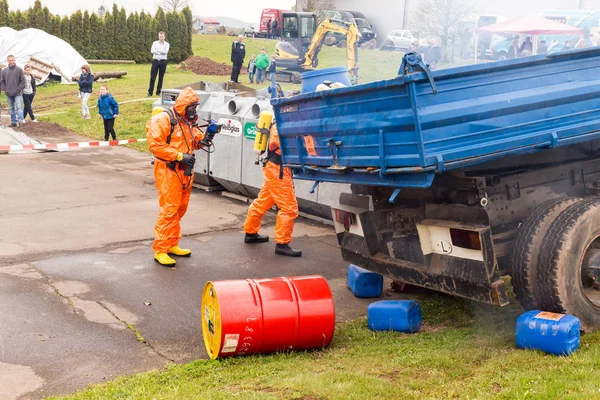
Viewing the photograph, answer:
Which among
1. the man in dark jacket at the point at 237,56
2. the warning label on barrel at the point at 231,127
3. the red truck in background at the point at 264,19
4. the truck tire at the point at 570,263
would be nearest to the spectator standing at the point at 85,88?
the man in dark jacket at the point at 237,56

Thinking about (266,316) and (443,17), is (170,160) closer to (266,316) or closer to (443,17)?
(266,316)

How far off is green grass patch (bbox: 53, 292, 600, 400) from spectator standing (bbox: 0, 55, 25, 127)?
1587 cm

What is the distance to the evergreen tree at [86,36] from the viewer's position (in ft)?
129

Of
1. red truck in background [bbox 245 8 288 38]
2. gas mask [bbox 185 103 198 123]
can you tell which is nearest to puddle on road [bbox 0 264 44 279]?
gas mask [bbox 185 103 198 123]

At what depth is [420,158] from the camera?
4867mm

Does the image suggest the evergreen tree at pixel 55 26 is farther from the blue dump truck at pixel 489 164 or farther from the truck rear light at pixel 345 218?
the blue dump truck at pixel 489 164

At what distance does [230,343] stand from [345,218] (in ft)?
5.73

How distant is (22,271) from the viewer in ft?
25.2

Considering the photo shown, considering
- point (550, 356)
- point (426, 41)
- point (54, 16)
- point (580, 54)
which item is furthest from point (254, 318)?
point (54, 16)

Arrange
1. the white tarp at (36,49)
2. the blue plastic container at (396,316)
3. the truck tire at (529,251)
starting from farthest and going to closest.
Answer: the white tarp at (36,49)
the blue plastic container at (396,316)
the truck tire at (529,251)

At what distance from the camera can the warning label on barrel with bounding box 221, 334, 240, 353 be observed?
5188 millimetres

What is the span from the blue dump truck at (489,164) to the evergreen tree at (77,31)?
35.7 meters

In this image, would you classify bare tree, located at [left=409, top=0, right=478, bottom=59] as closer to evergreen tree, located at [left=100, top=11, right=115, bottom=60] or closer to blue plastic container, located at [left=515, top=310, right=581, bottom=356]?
blue plastic container, located at [left=515, top=310, right=581, bottom=356]

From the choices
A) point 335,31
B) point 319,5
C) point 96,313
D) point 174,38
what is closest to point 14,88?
point 319,5
